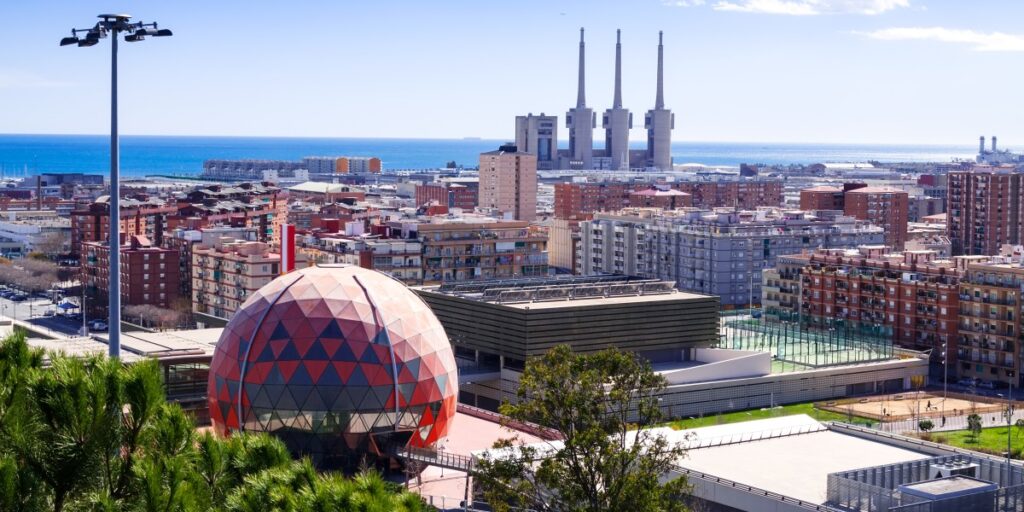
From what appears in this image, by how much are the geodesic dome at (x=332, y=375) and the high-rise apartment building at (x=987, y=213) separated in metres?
83.2

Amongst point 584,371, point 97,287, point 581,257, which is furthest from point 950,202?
point 584,371

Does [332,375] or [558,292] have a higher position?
[558,292]

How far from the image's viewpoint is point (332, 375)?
38.7 meters

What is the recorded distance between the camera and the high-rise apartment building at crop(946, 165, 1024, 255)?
114 m

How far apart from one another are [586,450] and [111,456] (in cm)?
1089

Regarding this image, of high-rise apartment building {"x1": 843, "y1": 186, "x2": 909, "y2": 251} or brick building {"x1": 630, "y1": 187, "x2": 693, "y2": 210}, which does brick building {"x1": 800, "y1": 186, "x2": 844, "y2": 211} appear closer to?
high-rise apartment building {"x1": 843, "y1": 186, "x2": 909, "y2": 251}

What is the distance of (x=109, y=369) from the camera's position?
1653 centimetres

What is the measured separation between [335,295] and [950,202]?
290 ft

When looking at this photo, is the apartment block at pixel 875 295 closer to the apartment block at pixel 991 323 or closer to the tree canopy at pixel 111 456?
the apartment block at pixel 991 323

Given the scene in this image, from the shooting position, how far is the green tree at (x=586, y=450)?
83.5ft

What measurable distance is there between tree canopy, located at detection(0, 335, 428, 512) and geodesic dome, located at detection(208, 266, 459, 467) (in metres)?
21.5

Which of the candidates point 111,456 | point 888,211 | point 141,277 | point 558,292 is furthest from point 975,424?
point 888,211

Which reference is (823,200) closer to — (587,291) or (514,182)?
(514,182)

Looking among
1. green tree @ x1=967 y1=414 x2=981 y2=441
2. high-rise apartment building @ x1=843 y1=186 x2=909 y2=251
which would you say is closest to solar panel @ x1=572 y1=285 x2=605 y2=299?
green tree @ x1=967 y1=414 x2=981 y2=441
